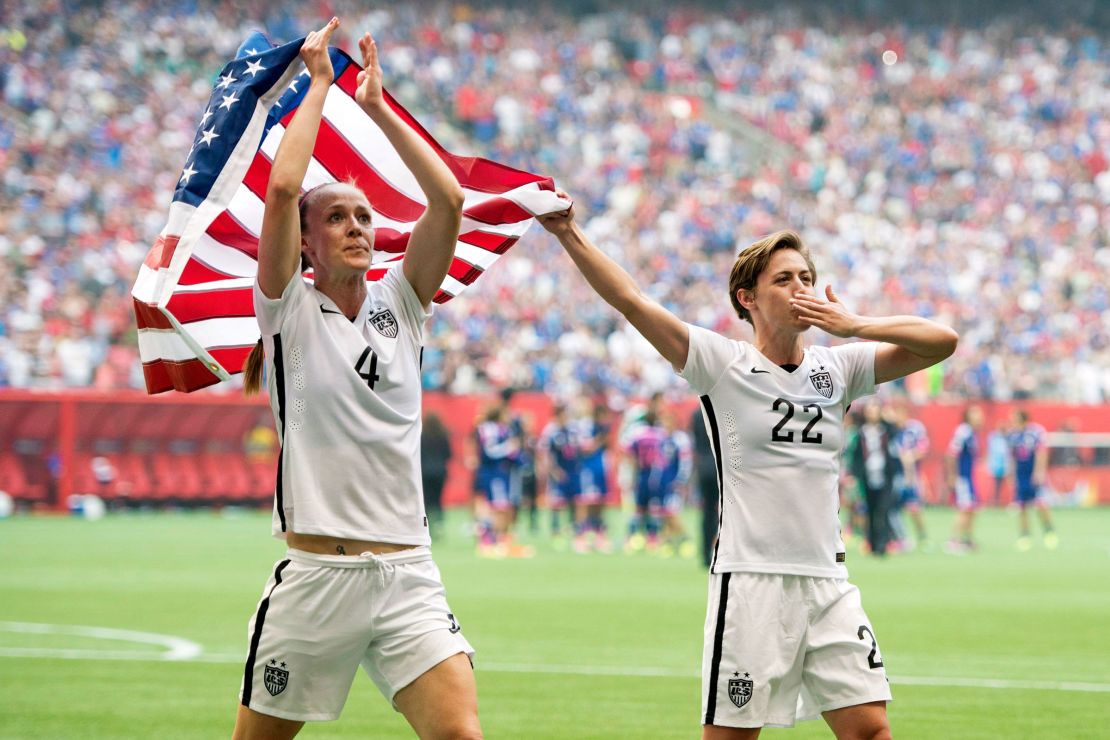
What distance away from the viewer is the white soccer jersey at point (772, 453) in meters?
5.69

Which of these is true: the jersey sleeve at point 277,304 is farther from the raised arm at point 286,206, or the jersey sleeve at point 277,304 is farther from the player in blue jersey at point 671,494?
the player in blue jersey at point 671,494

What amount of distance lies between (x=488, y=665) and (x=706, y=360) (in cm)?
638

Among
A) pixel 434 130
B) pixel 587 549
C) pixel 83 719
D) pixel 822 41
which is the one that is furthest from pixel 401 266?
pixel 822 41

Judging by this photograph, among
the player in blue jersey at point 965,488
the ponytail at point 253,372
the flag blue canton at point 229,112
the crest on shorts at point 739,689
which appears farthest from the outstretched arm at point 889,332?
the player in blue jersey at point 965,488

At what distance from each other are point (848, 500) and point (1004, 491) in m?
11.7

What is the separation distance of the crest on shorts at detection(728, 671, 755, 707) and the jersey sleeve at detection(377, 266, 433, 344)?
5.28ft

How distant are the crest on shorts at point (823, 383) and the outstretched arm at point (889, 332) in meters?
0.20

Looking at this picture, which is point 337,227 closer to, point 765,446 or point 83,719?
point 765,446

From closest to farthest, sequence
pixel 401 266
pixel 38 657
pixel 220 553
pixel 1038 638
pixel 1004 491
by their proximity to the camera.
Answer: pixel 401 266, pixel 38 657, pixel 1038 638, pixel 220 553, pixel 1004 491

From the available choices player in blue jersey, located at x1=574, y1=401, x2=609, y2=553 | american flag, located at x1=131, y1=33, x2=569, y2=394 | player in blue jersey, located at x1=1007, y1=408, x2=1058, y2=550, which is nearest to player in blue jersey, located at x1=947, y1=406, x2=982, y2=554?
player in blue jersey, located at x1=1007, y1=408, x2=1058, y2=550

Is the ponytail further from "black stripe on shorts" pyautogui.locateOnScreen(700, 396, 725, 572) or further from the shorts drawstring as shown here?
"black stripe on shorts" pyautogui.locateOnScreen(700, 396, 725, 572)

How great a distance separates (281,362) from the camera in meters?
5.33

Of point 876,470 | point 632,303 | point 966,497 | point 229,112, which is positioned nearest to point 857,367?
point 632,303

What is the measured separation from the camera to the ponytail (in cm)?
564
